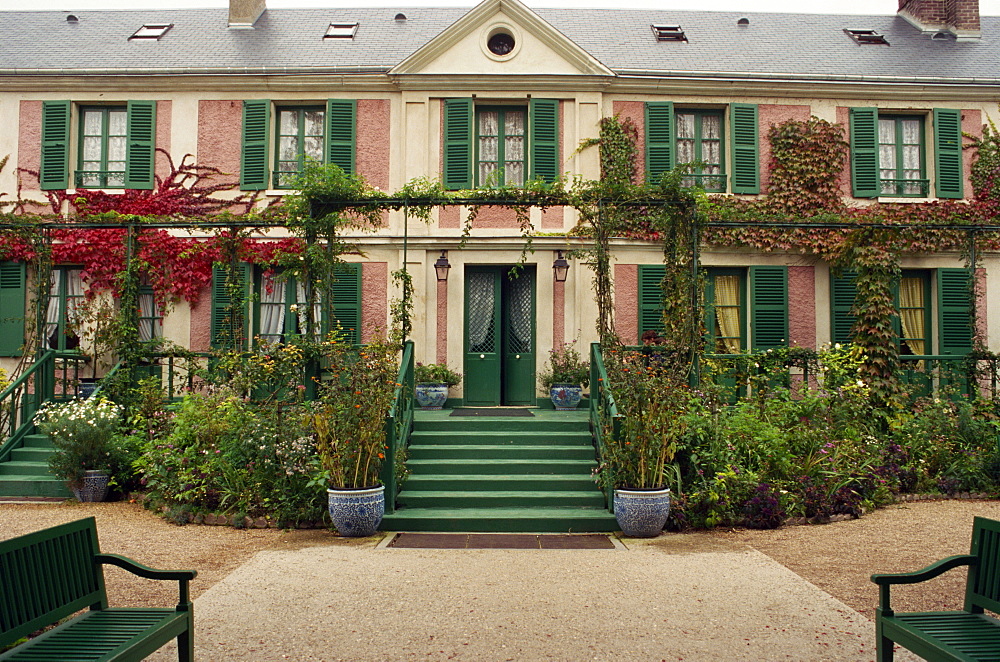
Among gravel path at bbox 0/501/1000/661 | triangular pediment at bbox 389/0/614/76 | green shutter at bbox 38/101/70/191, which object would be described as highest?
triangular pediment at bbox 389/0/614/76

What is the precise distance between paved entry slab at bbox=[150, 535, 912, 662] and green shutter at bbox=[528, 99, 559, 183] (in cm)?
735

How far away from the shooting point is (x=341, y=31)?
1418cm

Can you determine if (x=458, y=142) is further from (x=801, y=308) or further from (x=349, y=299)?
(x=801, y=308)

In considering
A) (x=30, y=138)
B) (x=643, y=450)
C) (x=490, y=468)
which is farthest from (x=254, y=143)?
(x=643, y=450)

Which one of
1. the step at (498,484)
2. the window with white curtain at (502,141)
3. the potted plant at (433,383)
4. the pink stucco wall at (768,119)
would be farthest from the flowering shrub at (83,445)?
the pink stucco wall at (768,119)

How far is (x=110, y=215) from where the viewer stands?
9.91 meters

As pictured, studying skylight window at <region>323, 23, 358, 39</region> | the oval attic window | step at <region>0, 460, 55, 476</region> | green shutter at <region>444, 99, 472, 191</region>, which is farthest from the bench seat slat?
skylight window at <region>323, 23, 358, 39</region>

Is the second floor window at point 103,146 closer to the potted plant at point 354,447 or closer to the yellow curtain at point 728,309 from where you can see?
the potted plant at point 354,447

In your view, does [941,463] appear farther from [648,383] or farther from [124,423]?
[124,423]

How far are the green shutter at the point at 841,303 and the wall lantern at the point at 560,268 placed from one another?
14.1 feet

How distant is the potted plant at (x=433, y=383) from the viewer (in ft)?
36.3

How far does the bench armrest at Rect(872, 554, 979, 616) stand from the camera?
11.0 ft

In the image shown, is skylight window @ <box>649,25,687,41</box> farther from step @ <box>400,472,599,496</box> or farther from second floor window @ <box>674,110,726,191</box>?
step @ <box>400,472,599,496</box>

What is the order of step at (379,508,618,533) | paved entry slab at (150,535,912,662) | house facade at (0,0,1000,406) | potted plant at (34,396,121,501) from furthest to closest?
house facade at (0,0,1000,406), potted plant at (34,396,121,501), step at (379,508,618,533), paved entry slab at (150,535,912,662)
